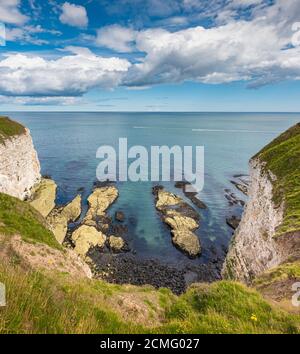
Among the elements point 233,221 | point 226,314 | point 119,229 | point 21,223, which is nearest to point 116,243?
point 119,229

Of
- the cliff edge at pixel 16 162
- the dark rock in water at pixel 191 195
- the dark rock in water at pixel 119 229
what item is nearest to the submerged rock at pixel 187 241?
the dark rock in water at pixel 119 229

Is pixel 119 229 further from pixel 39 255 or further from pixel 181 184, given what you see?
pixel 39 255

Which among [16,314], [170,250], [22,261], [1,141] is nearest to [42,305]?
[16,314]

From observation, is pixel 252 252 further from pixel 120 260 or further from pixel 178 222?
pixel 178 222

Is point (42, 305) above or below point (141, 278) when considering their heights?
above

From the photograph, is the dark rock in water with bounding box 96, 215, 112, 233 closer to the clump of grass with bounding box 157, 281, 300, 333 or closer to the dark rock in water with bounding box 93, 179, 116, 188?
the dark rock in water with bounding box 93, 179, 116, 188

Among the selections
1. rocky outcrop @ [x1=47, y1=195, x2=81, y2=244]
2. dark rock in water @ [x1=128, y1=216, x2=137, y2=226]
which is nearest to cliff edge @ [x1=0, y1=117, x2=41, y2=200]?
rocky outcrop @ [x1=47, y1=195, x2=81, y2=244]
